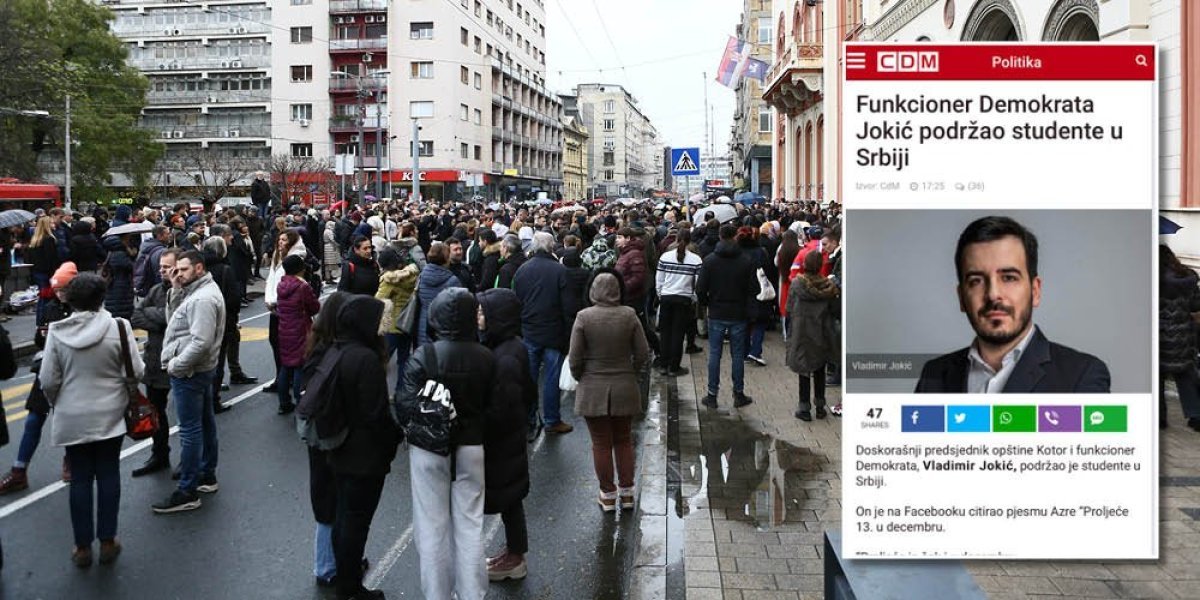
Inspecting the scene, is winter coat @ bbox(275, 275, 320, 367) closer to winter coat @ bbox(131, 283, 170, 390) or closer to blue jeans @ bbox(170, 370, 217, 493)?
winter coat @ bbox(131, 283, 170, 390)

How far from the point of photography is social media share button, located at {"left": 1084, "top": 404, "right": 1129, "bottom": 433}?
236cm

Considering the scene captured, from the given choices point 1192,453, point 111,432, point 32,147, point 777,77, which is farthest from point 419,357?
point 32,147

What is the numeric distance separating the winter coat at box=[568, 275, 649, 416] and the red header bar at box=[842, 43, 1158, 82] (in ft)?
15.0

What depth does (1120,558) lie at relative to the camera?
7.88ft

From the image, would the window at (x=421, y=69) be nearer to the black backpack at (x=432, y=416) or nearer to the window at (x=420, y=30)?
the window at (x=420, y=30)

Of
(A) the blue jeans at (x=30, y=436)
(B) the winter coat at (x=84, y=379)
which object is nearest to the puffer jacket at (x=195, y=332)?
(B) the winter coat at (x=84, y=379)

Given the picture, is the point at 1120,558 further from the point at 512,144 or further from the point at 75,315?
the point at 512,144

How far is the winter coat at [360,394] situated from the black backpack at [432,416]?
1.09ft

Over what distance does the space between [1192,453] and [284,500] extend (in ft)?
24.8

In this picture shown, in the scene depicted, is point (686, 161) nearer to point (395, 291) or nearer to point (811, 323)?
point (811, 323)

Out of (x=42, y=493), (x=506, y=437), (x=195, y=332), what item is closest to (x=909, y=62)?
(x=506, y=437)

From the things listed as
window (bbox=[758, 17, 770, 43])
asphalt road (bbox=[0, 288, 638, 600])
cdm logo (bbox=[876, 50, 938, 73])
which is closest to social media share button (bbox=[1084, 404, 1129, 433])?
cdm logo (bbox=[876, 50, 938, 73])

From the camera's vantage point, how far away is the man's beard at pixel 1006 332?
7.68ft

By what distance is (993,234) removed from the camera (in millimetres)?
2340
